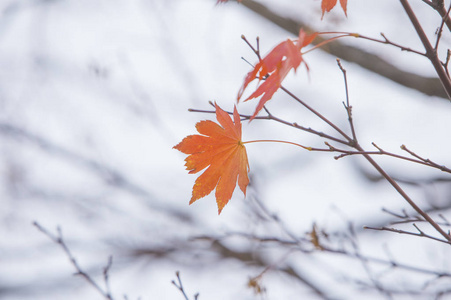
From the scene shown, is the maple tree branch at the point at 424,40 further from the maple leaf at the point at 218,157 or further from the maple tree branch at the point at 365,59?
the maple tree branch at the point at 365,59

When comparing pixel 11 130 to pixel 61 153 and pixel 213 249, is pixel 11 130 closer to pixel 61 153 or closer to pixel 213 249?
pixel 61 153

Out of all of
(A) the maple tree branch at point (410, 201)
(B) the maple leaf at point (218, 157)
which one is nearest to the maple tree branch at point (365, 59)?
(A) the maple tree branch at point (410, 201)

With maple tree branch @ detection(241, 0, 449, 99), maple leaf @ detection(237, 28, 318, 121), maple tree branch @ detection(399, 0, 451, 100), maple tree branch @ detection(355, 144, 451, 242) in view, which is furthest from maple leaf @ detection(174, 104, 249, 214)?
maple tree branch @ detection(241, 0, 449, 99)

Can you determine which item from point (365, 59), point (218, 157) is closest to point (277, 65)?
point (218, 157)

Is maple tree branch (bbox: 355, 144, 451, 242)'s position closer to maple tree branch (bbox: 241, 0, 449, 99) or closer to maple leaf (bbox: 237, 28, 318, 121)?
maple leaf (bbox: 237, 28, 318, 121)

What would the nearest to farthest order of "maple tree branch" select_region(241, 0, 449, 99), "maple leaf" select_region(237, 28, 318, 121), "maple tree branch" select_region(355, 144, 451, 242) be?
"maple leaf" select_region(237, 28, 318, 121), "maple tree branch" select_region(355, 144, 451, 242), "maple tree branch" select_region(241, 0, 449, 99)

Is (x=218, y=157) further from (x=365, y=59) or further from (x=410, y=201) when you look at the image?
(x=365, y=59)
